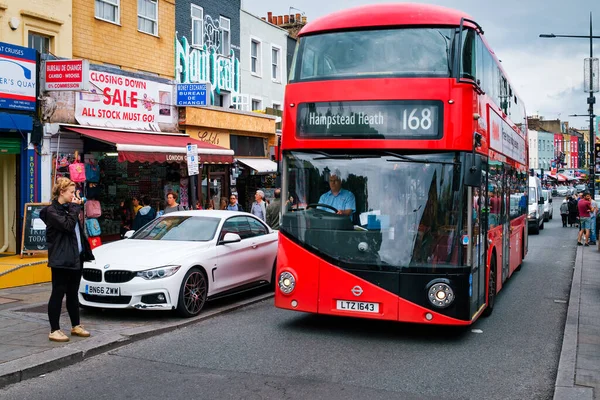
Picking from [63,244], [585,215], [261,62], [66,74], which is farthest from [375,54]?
[261,62]

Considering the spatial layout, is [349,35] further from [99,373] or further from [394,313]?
[99,373]

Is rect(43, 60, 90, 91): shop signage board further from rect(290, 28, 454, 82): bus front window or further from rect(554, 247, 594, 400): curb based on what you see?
rect(554, 247, 594, 400): curb

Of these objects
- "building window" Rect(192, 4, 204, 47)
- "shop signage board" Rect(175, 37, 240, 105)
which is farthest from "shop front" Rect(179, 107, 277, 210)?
"building window" Rect(192, 4, 204, 47)

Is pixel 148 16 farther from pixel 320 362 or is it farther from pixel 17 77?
pixel 320 362

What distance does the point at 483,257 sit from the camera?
9.25 meters

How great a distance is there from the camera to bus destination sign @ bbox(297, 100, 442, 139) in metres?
8.14

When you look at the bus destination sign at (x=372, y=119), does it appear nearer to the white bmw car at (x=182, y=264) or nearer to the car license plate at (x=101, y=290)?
the white bmw car at (x=182, y=264)

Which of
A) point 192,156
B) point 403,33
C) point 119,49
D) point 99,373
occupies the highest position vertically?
point 119,49

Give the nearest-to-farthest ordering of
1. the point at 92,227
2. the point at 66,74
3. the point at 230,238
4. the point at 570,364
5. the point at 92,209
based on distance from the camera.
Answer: the point at 570,364 < the point at 230,238 < the point at 66,74 < the point at 92,227 < the point at 92,209

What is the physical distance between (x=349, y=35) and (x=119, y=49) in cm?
1386

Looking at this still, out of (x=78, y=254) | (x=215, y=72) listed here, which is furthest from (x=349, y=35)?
(x=215, y=72)

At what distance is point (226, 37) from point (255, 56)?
108 inches

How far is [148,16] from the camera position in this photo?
22.4m

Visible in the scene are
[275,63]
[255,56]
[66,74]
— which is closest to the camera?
[66,74]
